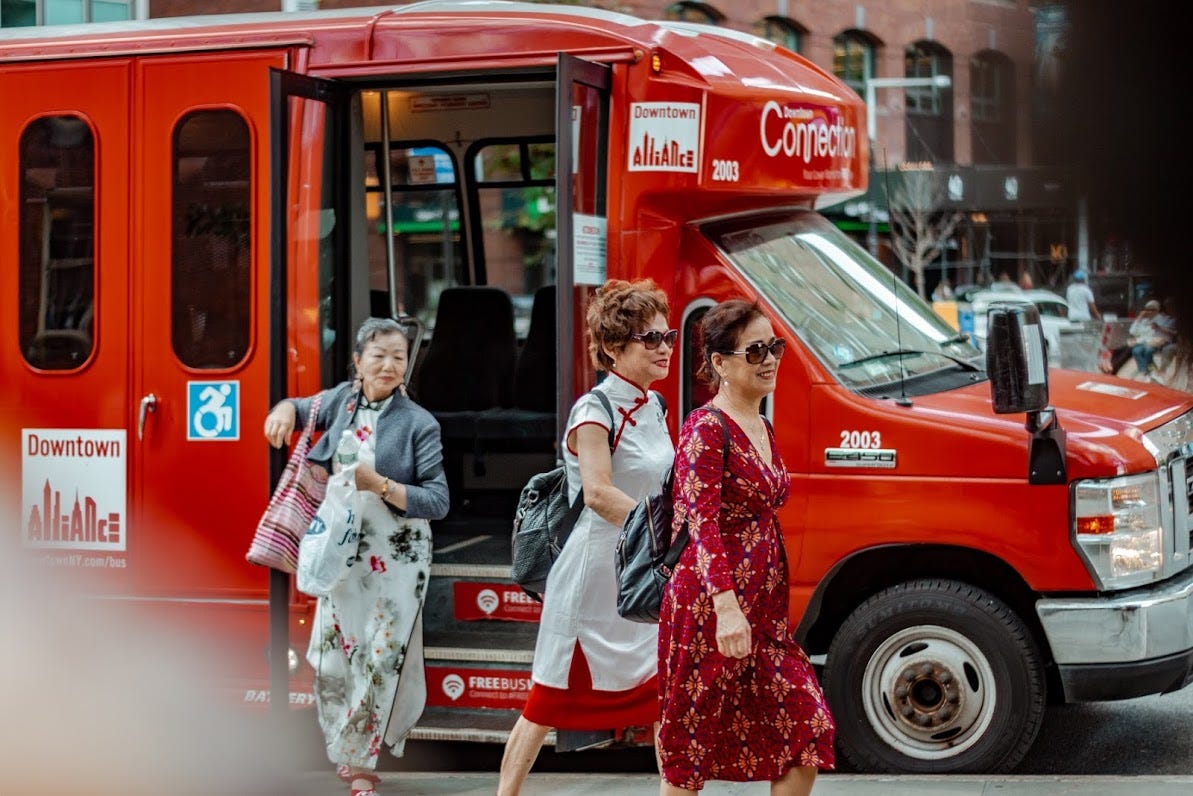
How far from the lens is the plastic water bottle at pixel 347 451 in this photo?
548 cm

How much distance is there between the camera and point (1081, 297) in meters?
1.14

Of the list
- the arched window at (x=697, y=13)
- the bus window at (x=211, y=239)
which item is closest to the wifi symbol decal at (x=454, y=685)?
the bus window at (x=211, y=239)

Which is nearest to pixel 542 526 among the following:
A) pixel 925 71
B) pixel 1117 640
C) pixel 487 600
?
pixel 487 600

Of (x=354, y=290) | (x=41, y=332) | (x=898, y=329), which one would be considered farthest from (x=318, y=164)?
(x=898, y=329)

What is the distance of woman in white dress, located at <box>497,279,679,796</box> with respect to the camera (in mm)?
4840

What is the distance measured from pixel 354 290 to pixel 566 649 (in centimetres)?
218

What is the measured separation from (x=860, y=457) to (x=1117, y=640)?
3.65 feet

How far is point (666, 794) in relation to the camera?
4.20 metres

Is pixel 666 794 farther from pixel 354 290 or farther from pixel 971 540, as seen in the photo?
pixel 354 290

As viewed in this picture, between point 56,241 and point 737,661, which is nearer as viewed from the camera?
point 737,661

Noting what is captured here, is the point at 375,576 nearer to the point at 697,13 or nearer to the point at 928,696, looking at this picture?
the point at 928,696

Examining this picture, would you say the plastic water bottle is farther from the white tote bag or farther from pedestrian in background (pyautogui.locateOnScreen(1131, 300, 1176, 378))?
pedestrian in background (pyautogui.locateOnScreen(1131, 300, 1176, 378))

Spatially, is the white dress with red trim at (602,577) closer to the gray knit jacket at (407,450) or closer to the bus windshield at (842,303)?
the gray knit jacket at (407,450)

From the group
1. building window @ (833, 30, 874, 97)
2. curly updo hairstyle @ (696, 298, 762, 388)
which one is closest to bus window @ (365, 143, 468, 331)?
curly updo hairstyle @ (696, 298, 762, 388)
